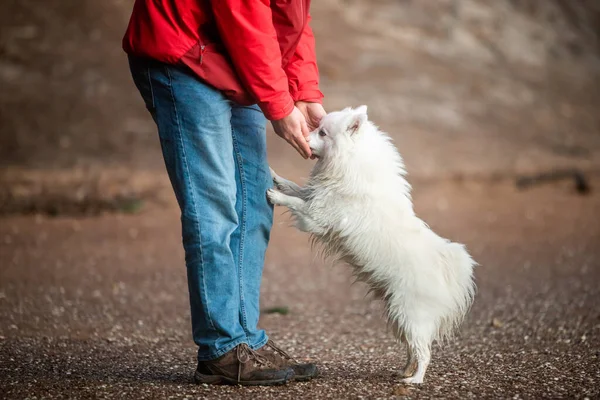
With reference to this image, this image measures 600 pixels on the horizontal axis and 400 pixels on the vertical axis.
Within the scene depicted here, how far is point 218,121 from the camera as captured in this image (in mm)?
3801

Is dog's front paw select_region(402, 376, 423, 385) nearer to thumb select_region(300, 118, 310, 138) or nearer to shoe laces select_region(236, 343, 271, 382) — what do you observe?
shoe laces select_region(236, 343, 271, 382)

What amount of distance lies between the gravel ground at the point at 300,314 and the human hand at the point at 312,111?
1.39m

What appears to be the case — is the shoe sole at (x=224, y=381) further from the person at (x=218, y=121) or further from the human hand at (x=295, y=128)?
the human hand at (x=295, y=128)

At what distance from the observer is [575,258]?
8.58 meters

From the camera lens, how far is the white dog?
415 centimetres

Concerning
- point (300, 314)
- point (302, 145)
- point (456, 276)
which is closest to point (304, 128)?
point (302, 145)

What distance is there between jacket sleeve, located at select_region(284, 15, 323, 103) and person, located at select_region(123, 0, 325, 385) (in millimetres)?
131

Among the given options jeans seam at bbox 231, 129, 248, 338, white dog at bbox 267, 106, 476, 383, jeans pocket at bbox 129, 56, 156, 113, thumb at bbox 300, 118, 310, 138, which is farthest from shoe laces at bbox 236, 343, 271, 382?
jeans pocket at bbox 129, 56, 156, 113

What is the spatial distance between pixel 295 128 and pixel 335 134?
516 mm

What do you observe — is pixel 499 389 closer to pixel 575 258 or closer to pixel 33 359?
pixel 33 359

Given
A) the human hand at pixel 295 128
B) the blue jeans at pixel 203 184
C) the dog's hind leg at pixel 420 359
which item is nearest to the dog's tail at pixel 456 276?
the dog's hind leg at pixel 420 359

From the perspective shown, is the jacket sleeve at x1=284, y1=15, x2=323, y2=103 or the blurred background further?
the blurred background

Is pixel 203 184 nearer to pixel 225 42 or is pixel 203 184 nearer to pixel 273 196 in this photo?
pixel 273 196

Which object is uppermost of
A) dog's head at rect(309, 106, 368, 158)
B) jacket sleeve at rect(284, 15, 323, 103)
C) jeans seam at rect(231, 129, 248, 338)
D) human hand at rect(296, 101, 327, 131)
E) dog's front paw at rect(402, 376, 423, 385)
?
jacket sleeve at rect(284, 15, 323, 103)
